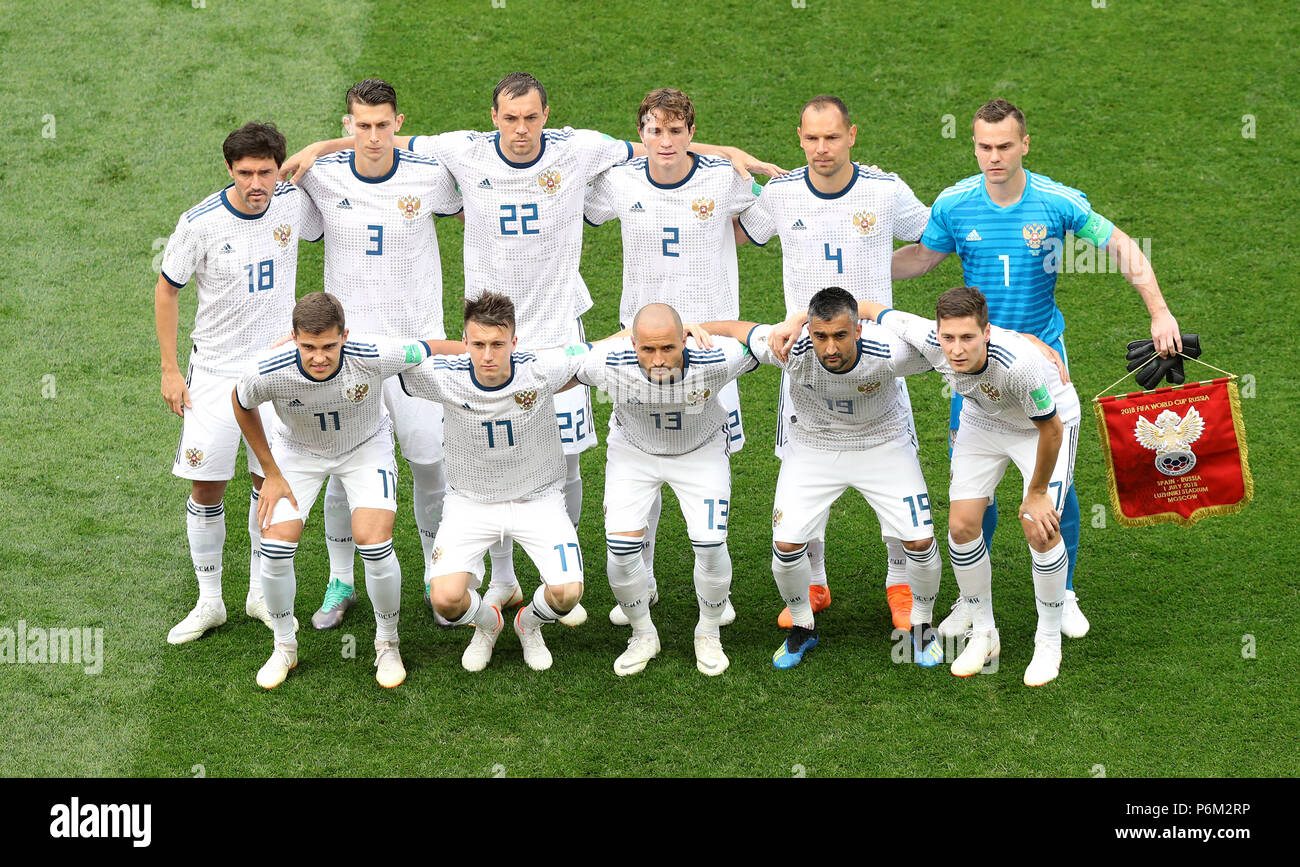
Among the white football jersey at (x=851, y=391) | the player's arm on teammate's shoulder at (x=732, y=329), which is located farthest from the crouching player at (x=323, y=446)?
the white football jersey at (x=851, y=391)

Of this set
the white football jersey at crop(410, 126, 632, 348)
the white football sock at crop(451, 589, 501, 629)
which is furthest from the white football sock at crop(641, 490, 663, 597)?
the white football jersey at crop(410, 126, 632, 348)

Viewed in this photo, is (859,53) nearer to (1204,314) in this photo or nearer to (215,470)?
(1204,314)

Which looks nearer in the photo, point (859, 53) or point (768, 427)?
point (768, 427)

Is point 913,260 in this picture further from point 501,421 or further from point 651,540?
point 501,421

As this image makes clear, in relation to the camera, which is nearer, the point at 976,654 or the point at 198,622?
the point at 976,654

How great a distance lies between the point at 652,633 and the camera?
278 inches

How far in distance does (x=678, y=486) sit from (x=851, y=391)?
910 millimetres

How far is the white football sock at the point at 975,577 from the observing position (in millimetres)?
6750

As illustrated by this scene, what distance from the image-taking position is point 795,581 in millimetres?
6898

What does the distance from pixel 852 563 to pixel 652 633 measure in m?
1.39

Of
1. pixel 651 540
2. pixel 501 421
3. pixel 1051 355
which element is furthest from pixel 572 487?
pixel 1051 355
